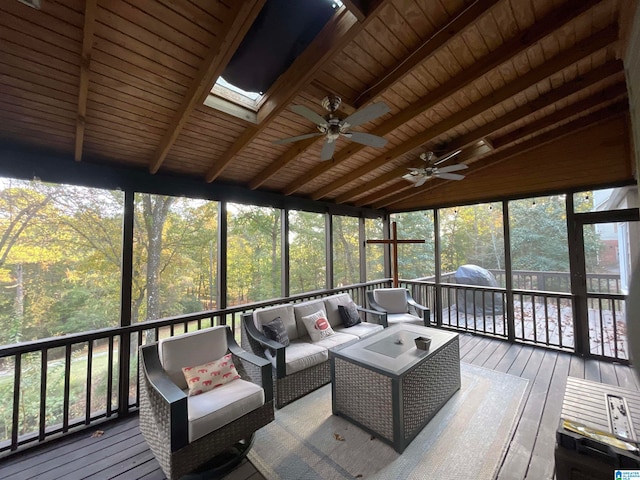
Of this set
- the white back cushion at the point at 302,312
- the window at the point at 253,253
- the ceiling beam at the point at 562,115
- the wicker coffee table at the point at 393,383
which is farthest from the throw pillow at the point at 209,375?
the ceiling beam at the point at 562,115

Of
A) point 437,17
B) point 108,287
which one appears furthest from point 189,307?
point 437,17

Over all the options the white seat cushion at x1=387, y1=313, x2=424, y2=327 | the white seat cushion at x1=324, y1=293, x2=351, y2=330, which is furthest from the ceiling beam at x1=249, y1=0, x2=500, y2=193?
the white seat cushion at x1=387, y1=313, x2=424, y2=327

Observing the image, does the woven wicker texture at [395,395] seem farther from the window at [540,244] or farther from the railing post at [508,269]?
the window at [540,244]

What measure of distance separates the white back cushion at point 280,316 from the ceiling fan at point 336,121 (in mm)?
2136

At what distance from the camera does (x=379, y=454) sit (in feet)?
7.34

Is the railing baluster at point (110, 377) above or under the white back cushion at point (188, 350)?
under

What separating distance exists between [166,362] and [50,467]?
118 cm

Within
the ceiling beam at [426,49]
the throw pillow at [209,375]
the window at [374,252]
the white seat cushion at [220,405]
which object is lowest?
the white seat cushion at [220,405]

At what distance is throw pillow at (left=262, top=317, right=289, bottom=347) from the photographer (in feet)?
10.7

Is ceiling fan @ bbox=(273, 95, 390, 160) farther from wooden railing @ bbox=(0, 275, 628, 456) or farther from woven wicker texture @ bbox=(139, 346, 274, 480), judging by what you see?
wooden railing @ bbox=(0, 275, 628, 456)

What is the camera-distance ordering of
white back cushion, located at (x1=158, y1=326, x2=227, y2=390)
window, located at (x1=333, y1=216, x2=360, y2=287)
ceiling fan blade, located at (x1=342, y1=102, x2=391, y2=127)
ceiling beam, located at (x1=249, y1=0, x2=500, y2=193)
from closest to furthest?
ceiling beam, located at (x1=249, y1=0, x2=500, y2=193)
ceiling fan blade, located at (x1=342, y1=102, x2=391, y2=127)
white back cushion, located at (x1=158, y1=326, x2=227, y2=390)
window, located at (x1=333, y1=216, x2=360, y2=287)

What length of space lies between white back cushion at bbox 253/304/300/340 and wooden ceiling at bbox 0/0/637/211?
190 cm

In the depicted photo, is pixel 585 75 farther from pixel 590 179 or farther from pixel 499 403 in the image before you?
pixel 499 403

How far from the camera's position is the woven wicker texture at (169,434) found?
6.20 ft
